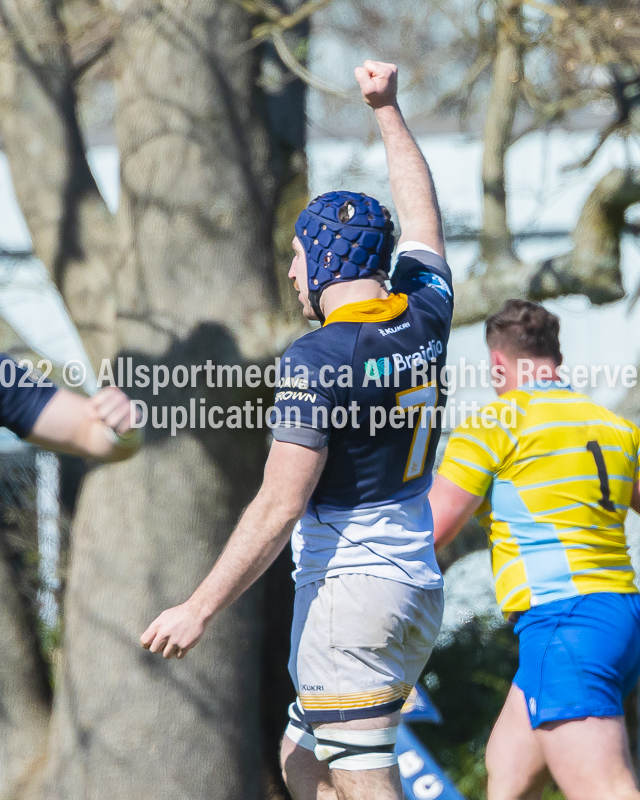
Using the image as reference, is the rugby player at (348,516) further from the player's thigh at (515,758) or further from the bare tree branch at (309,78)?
the bare tree branch at (309,78)

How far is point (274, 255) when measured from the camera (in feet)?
14.5

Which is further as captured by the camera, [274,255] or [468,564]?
[468,564]

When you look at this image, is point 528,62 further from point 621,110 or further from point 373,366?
point 373,366

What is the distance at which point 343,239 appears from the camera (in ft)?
7.00

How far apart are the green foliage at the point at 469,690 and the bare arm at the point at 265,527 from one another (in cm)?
390

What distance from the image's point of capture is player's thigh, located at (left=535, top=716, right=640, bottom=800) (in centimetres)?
223

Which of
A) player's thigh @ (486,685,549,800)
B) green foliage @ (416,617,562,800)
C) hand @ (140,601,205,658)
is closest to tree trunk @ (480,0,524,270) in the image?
player's thigh @ (486,685,549,800)

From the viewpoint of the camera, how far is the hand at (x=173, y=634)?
1.80m

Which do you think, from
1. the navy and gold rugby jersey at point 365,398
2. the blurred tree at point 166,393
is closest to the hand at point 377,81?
the navy and gold rugby jersey at point 365,398

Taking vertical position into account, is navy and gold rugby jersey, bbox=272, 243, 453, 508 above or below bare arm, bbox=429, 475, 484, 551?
above

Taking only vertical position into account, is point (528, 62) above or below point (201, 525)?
above

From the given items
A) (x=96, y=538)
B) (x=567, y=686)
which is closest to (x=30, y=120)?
(x=96, y=538)

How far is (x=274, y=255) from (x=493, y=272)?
1.18 metres

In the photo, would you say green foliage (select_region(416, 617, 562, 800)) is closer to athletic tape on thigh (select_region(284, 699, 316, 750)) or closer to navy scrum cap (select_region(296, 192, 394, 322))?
athletic tape on thigh (select_region(284, 699, 316, 750))
